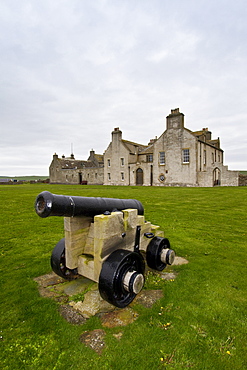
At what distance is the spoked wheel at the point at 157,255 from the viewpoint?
13.2 feet

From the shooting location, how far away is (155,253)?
402cm

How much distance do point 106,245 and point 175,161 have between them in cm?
3071

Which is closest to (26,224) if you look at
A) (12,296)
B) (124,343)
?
(12,296)

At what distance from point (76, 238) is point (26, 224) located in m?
6.07

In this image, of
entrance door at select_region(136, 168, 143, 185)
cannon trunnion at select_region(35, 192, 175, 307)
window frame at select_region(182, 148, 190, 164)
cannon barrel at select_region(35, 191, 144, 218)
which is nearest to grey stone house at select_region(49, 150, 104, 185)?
entrance door at select_region(136, 168, 143, 185)

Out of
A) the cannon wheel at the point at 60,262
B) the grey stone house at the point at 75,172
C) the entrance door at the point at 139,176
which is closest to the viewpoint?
the cannon wheel at the point at 60,262

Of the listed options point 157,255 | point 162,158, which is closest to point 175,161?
point 162,158

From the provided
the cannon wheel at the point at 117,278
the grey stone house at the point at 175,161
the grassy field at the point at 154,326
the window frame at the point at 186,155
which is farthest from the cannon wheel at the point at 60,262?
the window frame at the point at 186,155

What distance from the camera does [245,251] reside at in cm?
535

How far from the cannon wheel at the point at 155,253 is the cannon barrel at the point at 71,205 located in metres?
1.05

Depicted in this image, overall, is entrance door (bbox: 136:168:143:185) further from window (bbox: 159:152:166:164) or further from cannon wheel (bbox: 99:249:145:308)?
cannon wheel (bbox: 99:249:145:308)

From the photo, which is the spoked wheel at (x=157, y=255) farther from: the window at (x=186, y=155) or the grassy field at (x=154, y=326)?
the window at (x=186, y=155)

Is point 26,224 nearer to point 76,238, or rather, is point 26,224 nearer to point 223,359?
point 76,238

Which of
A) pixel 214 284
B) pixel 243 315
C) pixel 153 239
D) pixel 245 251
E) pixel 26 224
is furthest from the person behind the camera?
pixel 26 224
